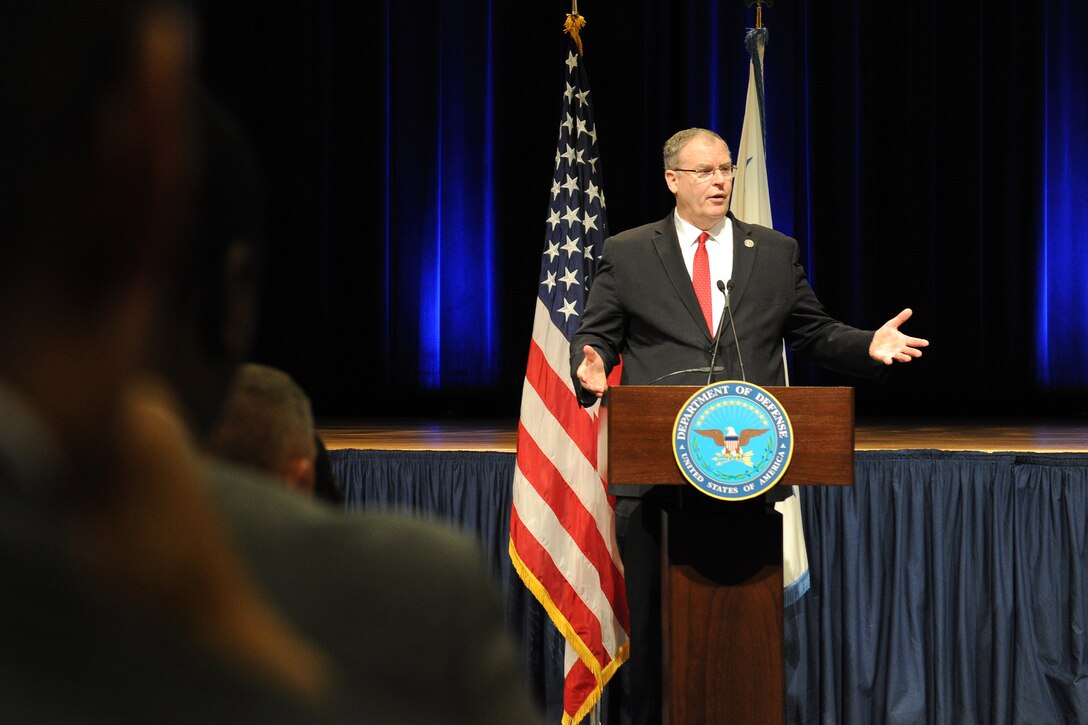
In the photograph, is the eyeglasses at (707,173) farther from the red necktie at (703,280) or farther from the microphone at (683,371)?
the microphone at (683,371)

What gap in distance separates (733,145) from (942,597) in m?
3.80

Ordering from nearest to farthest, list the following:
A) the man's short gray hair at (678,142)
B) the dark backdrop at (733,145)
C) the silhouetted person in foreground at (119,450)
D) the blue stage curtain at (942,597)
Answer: the silhouetted person in foreground at (119,450)
the man's short gray hair at (678,142)
the blue stage curtain at (942,597)
the dark backdrop at (733,145)

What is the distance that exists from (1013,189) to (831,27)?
137cm

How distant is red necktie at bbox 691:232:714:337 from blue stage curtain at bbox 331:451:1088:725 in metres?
0.80

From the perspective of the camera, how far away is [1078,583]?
305 cm

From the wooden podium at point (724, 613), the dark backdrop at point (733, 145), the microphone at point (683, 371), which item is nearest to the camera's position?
the wooden podium at point (724, 613)

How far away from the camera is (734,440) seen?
2.10 metres

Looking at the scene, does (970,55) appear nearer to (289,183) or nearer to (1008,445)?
(1008,445)

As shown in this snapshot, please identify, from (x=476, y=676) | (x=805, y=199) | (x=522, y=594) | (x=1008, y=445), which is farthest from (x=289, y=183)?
(x=476, y=676)

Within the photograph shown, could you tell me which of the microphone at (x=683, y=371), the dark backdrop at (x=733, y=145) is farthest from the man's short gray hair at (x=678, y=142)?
the dark backdrop at (x=733, y=145)

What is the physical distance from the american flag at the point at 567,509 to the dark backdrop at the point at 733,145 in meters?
2.83

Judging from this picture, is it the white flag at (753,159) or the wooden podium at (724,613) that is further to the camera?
the white flag at (753,159)

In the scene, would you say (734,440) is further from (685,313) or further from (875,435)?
(875,435)

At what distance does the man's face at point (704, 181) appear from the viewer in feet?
8.95
